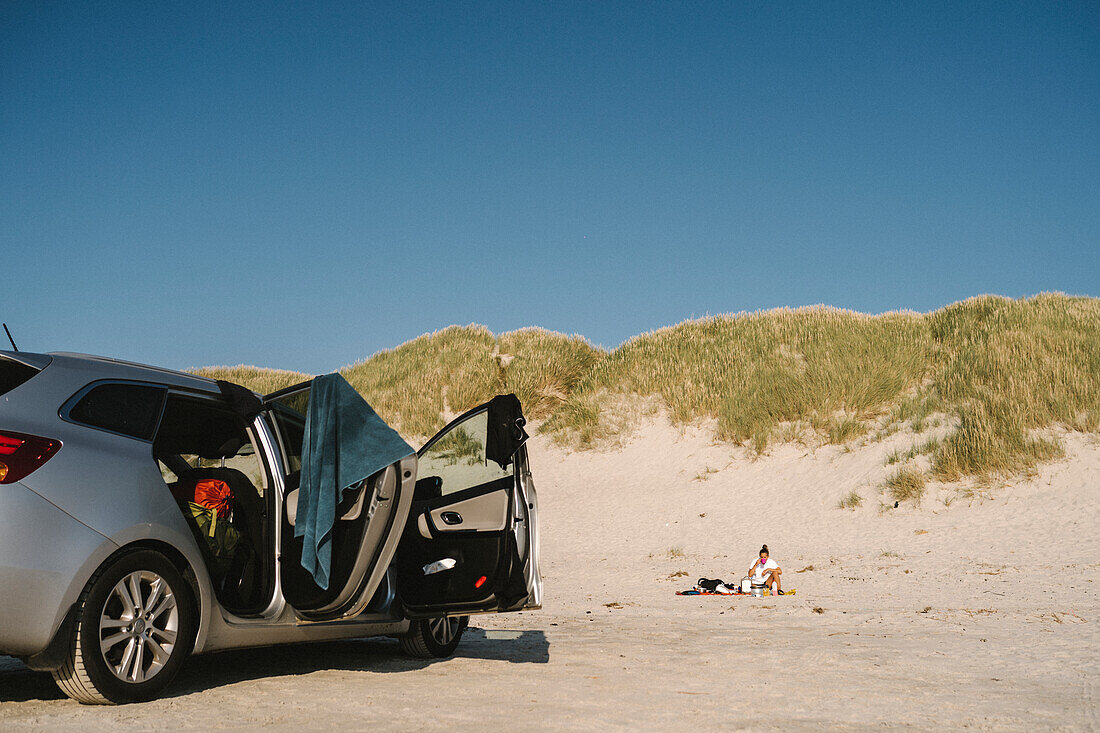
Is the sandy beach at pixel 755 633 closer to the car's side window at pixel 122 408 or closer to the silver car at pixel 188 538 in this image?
the silver car at pixel 188 538

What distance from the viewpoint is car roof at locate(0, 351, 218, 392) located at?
17.2ft

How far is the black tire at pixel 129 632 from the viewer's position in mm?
4914

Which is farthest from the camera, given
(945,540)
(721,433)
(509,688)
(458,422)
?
(721,433)

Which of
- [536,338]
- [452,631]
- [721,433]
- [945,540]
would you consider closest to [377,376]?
[536,338]

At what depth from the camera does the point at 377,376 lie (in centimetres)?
3250

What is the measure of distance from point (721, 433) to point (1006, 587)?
1093 cm

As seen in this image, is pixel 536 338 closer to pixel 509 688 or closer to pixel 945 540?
pixel 945 540

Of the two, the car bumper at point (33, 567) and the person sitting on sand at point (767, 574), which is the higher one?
the car bumper at point (33, 567)

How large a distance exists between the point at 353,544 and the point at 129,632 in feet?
4.51

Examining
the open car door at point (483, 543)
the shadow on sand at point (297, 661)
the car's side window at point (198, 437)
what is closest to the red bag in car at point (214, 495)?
the car's side window at point (198, 437)

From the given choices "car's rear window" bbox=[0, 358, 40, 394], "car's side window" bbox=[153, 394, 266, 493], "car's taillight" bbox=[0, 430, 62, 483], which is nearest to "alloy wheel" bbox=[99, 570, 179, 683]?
"car's taillight" bbox=[0, 430, 62, 483]

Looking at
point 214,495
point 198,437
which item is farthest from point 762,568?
point 214,495

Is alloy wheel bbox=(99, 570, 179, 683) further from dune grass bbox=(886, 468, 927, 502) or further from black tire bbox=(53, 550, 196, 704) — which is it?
dune grass bbox=(886, 468, 927, 502)

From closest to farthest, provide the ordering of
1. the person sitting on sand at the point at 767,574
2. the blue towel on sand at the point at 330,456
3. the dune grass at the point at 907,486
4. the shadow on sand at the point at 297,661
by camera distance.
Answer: the blue towel on sand at the point at 330,456
the shadow on sand at the point at 297,661
the person sitting on sand at the point at 767,574
the dune grass at the point at 907,486
